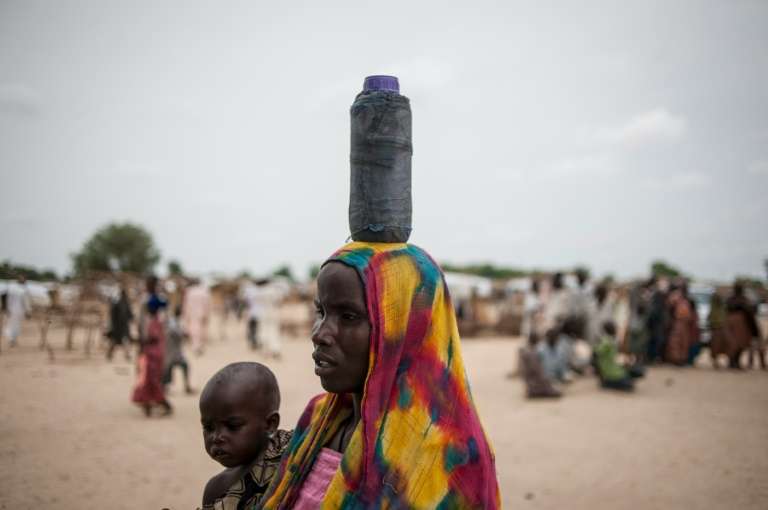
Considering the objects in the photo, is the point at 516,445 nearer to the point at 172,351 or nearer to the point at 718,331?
the point at 172,351

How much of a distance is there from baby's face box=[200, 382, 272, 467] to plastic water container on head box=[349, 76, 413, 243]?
813 millimetres

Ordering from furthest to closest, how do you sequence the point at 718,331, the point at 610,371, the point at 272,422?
the point at 718,331 → the point at 610,371 → the point at 272,422

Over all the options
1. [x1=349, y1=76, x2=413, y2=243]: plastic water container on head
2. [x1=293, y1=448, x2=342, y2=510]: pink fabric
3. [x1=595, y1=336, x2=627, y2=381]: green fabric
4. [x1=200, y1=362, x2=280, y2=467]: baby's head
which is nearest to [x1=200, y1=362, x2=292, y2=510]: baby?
[x1=200, y1=362, x2=280, y2=467]: baby's head

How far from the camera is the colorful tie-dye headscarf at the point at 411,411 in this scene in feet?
4.77

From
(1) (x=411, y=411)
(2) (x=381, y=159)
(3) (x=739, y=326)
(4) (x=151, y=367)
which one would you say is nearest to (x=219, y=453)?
(1) (x=411, y=411)

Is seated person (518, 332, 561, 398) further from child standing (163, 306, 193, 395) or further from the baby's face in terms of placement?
the baby's face

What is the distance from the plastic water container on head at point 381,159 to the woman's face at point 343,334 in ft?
0.75

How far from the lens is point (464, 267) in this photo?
61.8 metres

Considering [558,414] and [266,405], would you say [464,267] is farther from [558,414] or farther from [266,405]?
[266,405]

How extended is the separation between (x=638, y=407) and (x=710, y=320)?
18.8 ft

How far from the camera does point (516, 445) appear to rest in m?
6.48

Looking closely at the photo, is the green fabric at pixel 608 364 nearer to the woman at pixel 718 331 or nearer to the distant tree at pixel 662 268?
the woman at pixel 718 331

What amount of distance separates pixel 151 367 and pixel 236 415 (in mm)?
6285

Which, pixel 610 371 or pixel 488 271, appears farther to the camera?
pixel 488 271
